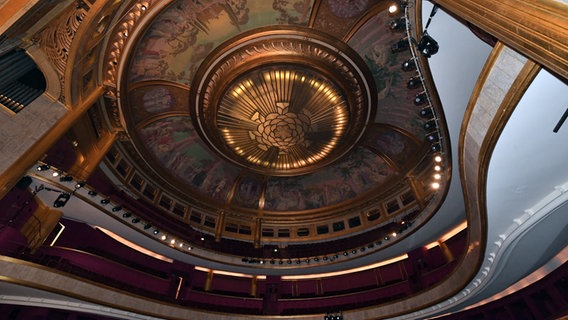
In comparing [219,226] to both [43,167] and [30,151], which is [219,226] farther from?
[30,151]

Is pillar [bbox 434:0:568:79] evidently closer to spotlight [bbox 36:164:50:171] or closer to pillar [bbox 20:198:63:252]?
spotlight [bbox 36:164:50:171]

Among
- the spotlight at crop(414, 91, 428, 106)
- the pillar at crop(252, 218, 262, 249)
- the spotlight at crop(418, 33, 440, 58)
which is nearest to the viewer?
the spotlight at crop(418, 33, 440, 58)

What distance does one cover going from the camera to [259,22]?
9000mm

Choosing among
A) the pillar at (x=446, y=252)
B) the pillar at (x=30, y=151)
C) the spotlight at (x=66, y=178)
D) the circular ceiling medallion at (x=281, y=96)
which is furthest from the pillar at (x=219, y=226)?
the pillar at (x=446, y=252)

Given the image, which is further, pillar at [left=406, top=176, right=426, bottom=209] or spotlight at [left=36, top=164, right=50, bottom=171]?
pillar at [left=406, top=176, right=426, bottom=209]

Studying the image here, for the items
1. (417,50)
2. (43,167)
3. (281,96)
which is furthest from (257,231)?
(417,50)

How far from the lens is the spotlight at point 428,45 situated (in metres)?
3.81

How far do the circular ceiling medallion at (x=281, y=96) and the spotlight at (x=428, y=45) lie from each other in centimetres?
588

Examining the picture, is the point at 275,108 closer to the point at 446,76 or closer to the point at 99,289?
the point at 446,76

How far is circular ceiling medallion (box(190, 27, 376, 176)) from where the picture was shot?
9453 millimetres

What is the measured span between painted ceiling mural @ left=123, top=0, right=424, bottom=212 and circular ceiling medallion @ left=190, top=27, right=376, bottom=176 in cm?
42

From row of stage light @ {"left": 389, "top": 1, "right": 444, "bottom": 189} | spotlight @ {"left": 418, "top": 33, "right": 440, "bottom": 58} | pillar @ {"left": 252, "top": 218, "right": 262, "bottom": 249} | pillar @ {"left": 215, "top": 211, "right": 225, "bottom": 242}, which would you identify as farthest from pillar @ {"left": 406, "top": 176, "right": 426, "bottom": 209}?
pillar @ {"left": 215, "top": 211, "right": 225, "bottom": 242}

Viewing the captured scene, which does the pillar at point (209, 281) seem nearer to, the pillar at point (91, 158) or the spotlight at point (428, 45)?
the pillar at point (91, 158)

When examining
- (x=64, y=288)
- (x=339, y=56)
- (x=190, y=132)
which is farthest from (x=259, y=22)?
(x=64, y=288)
